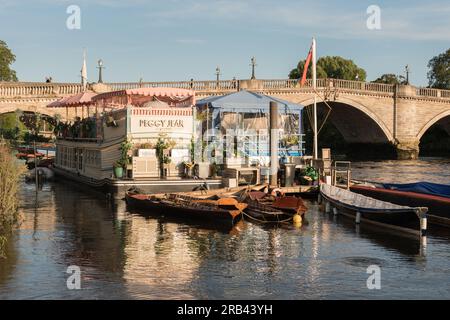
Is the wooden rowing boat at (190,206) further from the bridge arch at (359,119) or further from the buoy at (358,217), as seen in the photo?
the bridge arch at (359,119)

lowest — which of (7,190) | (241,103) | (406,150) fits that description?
(7,190)

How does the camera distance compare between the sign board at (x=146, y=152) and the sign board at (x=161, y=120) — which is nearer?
the sign board at (x=146, y=152)

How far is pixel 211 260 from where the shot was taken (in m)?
17.2

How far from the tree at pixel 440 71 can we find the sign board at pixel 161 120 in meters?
84.9

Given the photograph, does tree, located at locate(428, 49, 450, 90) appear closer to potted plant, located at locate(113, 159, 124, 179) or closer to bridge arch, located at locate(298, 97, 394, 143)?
bridge arch, located at locate(298, 97, 394, 143)

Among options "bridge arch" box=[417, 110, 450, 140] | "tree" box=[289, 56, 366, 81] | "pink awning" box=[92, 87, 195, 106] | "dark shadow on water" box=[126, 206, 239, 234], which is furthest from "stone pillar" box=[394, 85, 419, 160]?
"dark shadow on water" box=[126, 206, 239, 234]

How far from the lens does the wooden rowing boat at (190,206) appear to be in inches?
883

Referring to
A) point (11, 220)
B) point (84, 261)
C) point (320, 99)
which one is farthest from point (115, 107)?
point (320, 99)

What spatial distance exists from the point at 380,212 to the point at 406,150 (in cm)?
5203

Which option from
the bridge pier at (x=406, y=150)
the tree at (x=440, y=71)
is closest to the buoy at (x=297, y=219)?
the bridge pier at (x=406, y=150)

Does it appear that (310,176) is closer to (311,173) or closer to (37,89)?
(311,173)

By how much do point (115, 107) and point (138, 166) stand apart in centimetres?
983

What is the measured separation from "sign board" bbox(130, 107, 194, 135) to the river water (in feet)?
17.4

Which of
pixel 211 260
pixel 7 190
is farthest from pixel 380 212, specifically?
pixel 7 190
